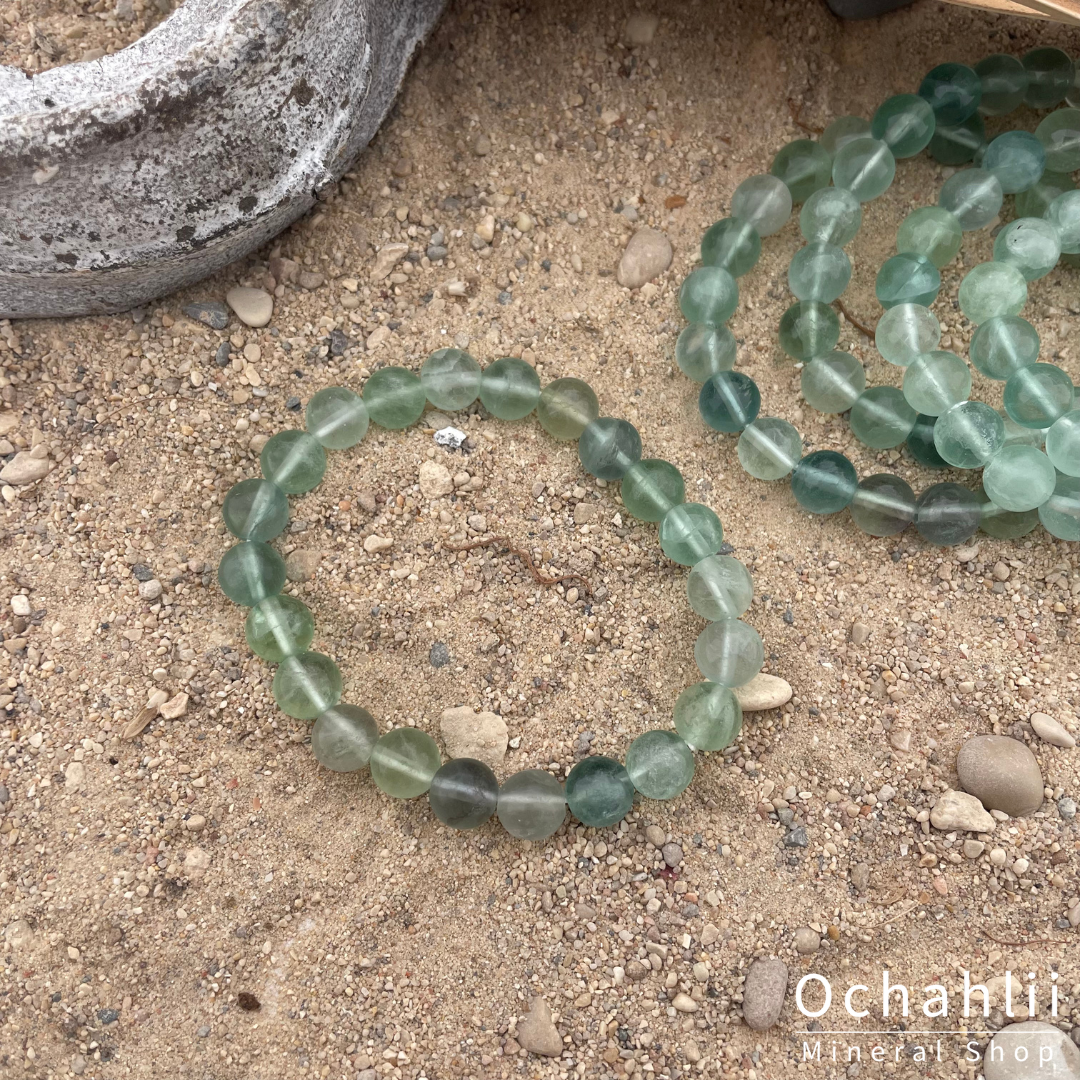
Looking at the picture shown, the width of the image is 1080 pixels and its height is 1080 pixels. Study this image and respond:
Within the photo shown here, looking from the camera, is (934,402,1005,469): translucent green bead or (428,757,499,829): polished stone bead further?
(934,402,1005,469): translucent green bead

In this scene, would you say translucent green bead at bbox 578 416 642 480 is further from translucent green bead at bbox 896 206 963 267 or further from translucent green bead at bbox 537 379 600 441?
translucent green bead at bbox 896 206 963 267

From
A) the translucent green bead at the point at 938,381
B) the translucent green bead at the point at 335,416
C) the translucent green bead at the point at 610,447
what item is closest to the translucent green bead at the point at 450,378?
the translucent green bead at the point at 335,416

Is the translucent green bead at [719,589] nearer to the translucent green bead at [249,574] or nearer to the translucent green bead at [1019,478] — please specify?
the translucent green bead at [1019,478]

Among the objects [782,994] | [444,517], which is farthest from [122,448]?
[782,994]

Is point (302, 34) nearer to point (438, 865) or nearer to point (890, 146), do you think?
point (890, 146)

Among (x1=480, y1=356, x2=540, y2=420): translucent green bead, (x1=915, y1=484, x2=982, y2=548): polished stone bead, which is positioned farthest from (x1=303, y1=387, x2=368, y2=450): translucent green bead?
(x1=915, y1=484, x2=982, y2=548): polished stone bead

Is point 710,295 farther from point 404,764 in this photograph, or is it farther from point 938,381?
point 404,764
